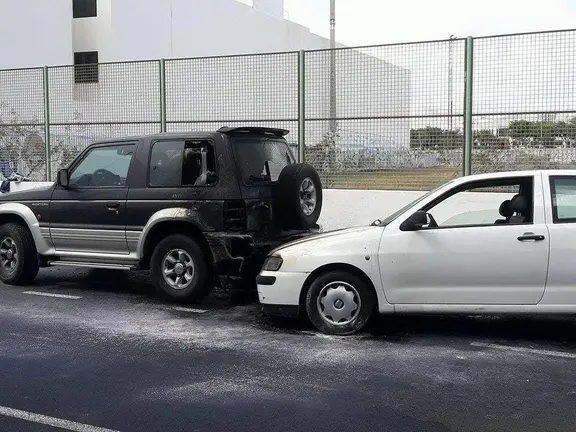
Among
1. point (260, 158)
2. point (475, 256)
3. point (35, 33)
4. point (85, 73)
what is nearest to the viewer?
point (475, 256)

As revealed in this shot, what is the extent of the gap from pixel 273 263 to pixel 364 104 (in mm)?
6062

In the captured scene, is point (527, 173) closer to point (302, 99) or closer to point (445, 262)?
point (445, 262)

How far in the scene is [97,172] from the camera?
873 cm

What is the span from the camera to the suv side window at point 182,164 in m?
7.95

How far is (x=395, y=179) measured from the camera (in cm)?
1202

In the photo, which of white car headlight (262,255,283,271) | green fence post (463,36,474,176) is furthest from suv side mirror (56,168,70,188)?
green fence post (463,36,474,176)

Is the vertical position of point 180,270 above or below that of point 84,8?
below

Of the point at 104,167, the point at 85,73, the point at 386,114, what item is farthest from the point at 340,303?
the point at 85,73

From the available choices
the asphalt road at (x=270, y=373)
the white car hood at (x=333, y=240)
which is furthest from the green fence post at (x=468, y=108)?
the white car hood at (x=333, y=240)

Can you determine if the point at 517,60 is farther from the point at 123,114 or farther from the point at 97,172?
the point at 123,114

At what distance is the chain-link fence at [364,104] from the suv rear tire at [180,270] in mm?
5033

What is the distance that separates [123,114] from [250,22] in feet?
78.3

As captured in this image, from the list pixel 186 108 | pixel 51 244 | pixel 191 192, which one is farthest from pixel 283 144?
pixel 186 108

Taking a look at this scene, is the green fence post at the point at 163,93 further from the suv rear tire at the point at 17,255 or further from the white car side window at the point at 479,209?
the white car side window at the point at 479,209
